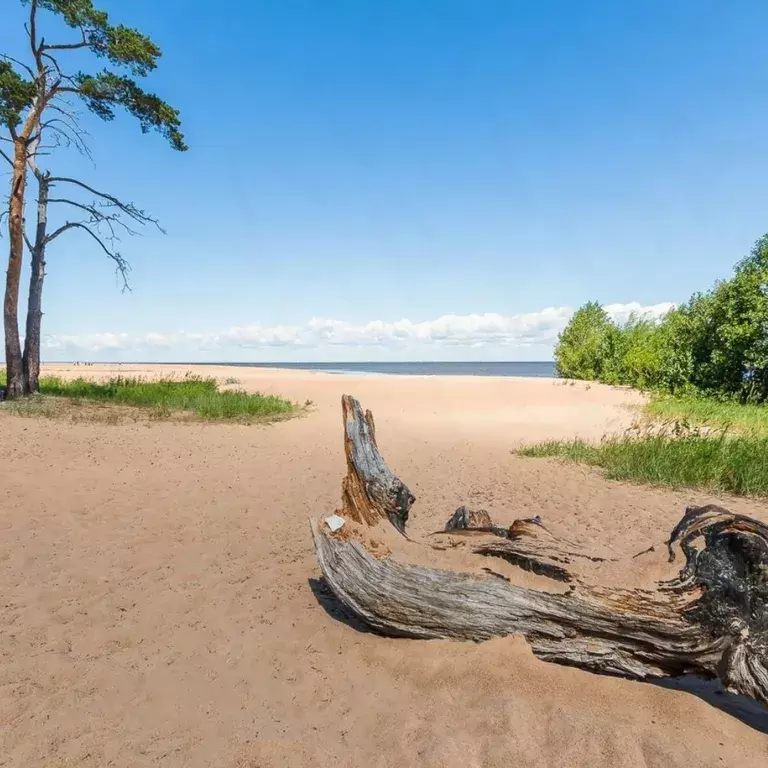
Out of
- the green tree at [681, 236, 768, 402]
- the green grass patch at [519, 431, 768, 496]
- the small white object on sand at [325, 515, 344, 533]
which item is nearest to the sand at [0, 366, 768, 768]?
the green grass patch at [519, 431, 768, 496]

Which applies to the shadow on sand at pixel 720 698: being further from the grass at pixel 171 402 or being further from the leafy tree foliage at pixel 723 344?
the leafy tree foliage at pixel 723 344

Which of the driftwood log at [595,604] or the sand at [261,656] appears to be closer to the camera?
the sand at [261,656]

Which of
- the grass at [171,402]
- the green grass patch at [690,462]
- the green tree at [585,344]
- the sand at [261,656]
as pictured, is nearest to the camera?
the sand at [261,656]

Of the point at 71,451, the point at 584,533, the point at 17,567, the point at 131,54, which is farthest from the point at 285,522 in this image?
the point at 131,54

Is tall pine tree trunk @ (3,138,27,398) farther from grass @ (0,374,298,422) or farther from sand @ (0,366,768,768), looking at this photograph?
sand @ (0,366,768,768)

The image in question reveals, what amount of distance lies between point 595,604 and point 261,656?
93.3 inches

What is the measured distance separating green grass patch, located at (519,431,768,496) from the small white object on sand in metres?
6.15

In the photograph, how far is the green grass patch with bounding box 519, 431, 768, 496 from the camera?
809 centimetres

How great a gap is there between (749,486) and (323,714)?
7.36 m

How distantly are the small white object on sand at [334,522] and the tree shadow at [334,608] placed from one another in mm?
623

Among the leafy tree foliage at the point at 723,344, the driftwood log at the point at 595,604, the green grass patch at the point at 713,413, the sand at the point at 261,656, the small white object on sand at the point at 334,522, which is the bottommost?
the sand at the point at 261,656

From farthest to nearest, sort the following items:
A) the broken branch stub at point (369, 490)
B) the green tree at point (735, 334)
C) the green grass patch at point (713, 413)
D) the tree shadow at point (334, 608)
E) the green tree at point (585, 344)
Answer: the green tree at point (585, 344), the green tree at point (735, 334), the green grass patch at point (713, 413), the broken branch stub at point (369, 490), the tree shadow at point (334, 608)

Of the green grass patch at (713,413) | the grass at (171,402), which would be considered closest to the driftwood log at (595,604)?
the green grass patch at (713,413)

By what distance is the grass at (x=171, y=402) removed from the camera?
14711mm
